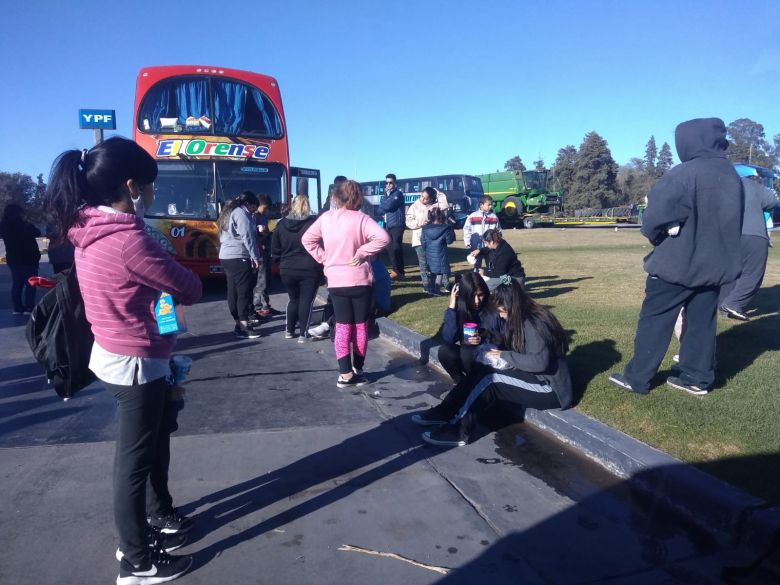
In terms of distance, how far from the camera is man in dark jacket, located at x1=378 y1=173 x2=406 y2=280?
38.4 feet

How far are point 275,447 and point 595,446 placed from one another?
2.21m

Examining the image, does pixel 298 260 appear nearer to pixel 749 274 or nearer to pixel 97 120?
pixel 749 274

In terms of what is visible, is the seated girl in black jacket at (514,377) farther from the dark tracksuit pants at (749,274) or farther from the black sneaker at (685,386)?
the dark tracksuit pants at (749,274)

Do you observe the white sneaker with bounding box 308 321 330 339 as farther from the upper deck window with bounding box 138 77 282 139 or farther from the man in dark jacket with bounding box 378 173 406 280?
the upper deck window with bounding box 138 77 282 139

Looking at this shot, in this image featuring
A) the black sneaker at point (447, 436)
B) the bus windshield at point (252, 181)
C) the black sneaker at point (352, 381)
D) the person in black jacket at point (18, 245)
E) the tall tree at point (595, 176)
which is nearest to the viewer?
the black sneaker at point (447, 436)

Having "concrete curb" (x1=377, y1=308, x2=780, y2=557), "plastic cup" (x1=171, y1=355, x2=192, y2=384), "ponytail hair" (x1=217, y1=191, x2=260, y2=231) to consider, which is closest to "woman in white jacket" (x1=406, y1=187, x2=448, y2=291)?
"ponytail hair" (x1=217, y1=191, x2=260, y2=231)

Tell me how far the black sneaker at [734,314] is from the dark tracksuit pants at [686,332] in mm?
3341

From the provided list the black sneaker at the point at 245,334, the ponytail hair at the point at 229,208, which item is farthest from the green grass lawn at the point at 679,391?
the ponytail hair at the point at 229,208

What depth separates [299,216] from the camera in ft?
24.8

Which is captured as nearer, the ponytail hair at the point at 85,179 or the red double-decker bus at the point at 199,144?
the ponytail hair at the point at 85,179

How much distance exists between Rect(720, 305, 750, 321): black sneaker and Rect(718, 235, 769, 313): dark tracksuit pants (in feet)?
0.13

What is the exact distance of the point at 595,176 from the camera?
6219 cm

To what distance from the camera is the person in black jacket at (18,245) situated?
9.58m

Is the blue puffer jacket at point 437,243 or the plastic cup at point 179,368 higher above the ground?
the blue puffer jacket at point 437,243
